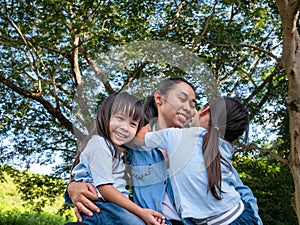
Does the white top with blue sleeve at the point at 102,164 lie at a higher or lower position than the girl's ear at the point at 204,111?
lower

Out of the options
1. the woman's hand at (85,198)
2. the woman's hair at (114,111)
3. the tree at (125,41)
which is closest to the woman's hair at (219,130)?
the woman's hair at (114,111)

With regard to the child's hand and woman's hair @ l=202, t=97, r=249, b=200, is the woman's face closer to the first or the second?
woman's hair @ l=202, t=97, r=249, b=200

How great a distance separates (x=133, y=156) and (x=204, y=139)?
0.25m

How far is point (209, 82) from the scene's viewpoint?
1.82 meters

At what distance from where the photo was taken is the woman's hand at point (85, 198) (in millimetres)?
1688

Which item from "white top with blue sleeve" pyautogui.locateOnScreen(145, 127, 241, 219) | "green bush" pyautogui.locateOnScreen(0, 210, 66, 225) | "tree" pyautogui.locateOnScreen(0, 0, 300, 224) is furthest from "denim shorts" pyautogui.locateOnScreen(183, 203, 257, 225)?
"green bush" pyautogui.locateOnScreen(0, 210, 66, 225)

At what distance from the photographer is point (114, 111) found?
5.61 feet

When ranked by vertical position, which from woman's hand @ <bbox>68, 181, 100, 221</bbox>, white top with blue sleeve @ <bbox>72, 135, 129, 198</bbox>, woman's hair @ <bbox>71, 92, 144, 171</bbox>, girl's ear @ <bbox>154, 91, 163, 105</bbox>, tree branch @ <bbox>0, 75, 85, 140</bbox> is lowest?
woman's hand @ <bbox>68, 181, 100, 221</bbox>

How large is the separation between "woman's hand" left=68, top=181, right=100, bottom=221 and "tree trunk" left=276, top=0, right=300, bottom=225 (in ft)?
12.1

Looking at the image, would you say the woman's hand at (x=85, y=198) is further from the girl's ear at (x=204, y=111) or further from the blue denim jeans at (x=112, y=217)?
the girl's ear at (x=204, y=111)

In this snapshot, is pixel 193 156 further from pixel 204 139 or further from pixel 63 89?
pixel 63 89

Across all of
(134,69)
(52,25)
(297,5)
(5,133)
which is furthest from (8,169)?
(134,69)

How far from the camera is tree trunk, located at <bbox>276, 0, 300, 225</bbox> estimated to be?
5.12 metres

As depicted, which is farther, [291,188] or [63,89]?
[63,89]
